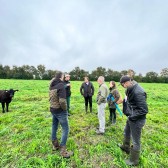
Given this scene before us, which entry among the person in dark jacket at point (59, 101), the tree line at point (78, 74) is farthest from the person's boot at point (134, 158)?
the tree line at point (78, 74)

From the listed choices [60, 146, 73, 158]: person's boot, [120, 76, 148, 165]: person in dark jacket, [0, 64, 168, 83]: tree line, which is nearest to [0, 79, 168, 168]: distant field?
[60, 146, 73, 158]: person's boot

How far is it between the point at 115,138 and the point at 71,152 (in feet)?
6.29

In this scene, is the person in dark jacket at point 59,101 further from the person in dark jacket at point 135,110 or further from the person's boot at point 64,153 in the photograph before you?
the person in dark jacket at point 135,110

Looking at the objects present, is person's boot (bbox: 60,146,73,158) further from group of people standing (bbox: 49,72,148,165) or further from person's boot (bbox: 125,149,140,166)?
person's boot (bbox: 125,149,140,166)

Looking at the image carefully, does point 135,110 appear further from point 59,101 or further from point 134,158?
point 59,101

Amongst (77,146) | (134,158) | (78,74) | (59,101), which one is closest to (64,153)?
(77,146)

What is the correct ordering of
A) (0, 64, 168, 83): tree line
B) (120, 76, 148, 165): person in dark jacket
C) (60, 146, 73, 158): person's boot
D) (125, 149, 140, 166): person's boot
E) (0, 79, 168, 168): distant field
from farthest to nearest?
1. (0, 64, 168, 83): tree line
2. (60, 146, 73, 158): person's boot
3. (0, 79, 168, 168): distant field
4. (125, 149, 140, 166): person's boot
5. (120, 76, 148, 165): person in dark jacket

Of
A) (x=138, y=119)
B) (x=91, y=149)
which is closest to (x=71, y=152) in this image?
(x=91, y=149)

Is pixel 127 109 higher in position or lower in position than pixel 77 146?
higher

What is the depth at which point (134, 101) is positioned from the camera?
381 cm

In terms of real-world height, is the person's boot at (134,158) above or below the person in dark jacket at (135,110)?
below

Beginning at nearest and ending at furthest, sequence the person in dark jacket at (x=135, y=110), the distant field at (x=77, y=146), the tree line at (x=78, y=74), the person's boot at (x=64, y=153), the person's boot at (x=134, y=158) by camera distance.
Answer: the person in dark jacket at (x=135, y=110) < the person's boot at (x=134, y=158) < the distant field at (x=77, y=146) < the person's boot at (x=64, y=153) < the tree line at (x=78, y=74)

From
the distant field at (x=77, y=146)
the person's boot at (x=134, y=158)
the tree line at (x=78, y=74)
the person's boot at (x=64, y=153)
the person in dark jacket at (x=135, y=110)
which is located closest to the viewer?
the person in dark jacket at (x=135, y=110)

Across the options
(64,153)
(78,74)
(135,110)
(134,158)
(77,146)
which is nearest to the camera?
(135,110)
